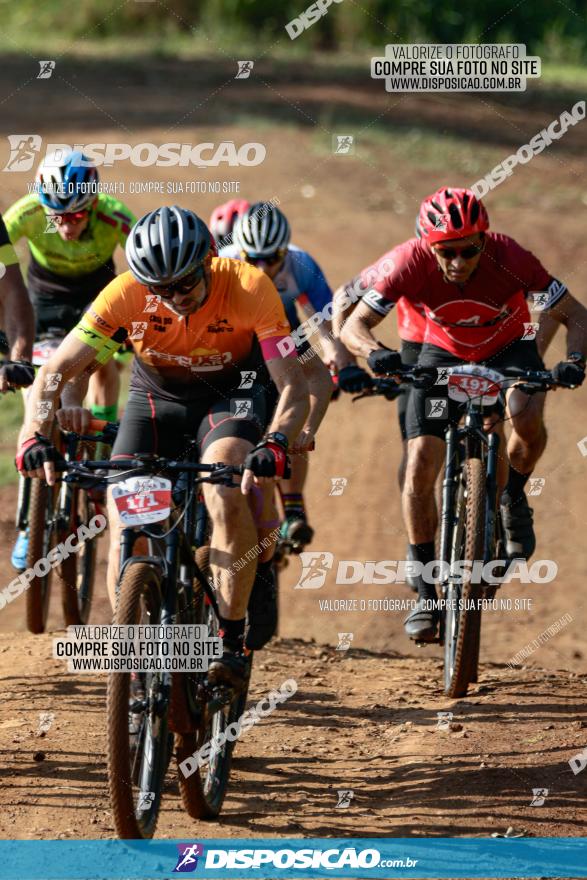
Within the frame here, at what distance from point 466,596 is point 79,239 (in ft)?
11.7

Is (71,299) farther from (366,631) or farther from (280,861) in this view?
(280,861)

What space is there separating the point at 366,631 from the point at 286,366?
212 inches

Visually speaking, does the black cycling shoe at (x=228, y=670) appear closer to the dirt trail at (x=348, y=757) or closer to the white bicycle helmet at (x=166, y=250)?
the dirt trail at (x=348, y=757)

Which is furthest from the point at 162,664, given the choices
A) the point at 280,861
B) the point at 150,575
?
the point at 280,861

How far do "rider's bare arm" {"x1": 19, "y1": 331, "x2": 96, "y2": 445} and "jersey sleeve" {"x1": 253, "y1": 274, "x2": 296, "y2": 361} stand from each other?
78cm

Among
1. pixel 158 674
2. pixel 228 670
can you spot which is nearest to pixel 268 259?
pixel 228 670

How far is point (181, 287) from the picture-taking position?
228 inches

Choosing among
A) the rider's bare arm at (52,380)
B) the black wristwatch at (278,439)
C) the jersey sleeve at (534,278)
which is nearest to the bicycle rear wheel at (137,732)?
the black wristwatch at (278,439)

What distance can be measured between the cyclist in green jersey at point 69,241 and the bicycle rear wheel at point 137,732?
3.03 m

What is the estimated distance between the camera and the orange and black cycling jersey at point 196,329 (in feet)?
19.9

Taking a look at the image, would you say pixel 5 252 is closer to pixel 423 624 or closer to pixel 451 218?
pixel 451 218

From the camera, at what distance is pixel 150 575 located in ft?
16.7

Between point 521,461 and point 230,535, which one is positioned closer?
point 230,535

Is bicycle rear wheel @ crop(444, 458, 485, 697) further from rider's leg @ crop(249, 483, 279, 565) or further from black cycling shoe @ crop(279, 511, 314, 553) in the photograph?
black cycling shoe @ crop(279, 511, 314, 553)
